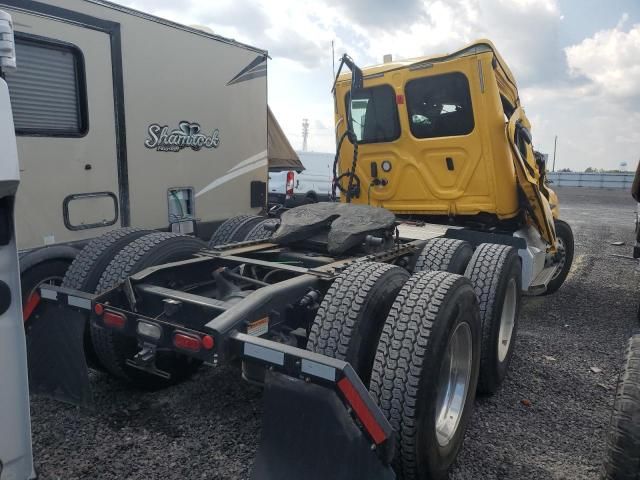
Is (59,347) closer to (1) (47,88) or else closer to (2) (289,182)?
(1) (47,88)

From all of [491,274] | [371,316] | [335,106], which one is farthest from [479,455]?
[335,106]

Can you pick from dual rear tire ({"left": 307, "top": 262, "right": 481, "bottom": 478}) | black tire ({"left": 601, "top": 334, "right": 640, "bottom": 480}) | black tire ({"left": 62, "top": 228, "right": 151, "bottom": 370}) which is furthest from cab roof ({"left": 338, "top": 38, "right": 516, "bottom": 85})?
black tire ({"left": 601, "top": 334, "right": 640, "bottom": 480})

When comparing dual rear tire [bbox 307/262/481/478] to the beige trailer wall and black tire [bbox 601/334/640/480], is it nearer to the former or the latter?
black tire [bbox 601/334/640/480]

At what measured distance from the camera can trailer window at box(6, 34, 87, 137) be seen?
4.25 meters

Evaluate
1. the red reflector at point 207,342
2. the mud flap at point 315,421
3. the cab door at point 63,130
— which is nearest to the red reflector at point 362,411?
the mud flap at point 315,421

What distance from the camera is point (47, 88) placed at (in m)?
4.45

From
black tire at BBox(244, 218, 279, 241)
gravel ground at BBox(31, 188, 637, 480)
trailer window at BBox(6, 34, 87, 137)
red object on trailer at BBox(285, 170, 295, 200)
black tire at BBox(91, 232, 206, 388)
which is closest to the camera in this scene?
gravel ground at BBox(31, 188, 637, 480)

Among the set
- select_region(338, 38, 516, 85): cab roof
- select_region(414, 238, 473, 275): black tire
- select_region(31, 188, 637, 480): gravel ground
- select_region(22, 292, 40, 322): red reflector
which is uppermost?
select_region(338, 38, 516, 85): cab roof

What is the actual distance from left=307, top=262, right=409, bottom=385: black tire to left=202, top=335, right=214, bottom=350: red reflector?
0.52m

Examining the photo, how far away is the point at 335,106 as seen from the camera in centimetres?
628

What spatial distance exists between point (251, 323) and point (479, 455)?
5.33 feet

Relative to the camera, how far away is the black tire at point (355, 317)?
267 cm

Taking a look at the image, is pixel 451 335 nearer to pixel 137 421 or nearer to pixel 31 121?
pixel 137 421

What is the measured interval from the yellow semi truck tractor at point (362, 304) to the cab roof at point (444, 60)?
0.03 metres
